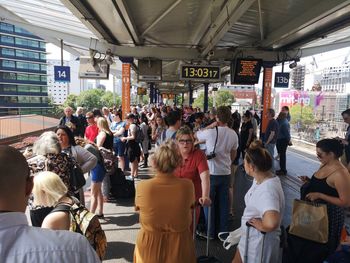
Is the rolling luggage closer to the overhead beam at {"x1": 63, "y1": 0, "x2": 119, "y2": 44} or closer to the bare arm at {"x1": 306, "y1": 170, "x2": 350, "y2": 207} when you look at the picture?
the overhead beam at {"x1": 63, "y1": 0, "x2": 119, "y2": 44}

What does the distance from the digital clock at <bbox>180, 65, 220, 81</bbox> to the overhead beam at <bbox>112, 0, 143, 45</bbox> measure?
1803 mm

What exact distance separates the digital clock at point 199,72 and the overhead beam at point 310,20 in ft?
6.11

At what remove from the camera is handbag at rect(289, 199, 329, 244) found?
287 centimetres

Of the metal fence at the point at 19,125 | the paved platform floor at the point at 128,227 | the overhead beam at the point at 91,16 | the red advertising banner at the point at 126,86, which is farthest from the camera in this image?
the metal fence at the point at 19,125

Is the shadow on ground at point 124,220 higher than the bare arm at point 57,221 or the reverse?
the reverse

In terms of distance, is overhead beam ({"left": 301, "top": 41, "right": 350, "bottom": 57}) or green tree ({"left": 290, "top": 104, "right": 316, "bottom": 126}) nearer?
overhead beam ({"left": 301, "top": 41, "right": 350, "bottom": 57})

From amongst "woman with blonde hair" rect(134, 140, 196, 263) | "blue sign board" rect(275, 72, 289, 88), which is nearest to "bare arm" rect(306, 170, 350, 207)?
"woman with blonde hair" rect(134, 140, 196, 263)

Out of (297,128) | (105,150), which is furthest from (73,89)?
(105,150)

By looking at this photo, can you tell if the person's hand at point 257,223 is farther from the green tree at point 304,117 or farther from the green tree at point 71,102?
the green tree at point 71,102

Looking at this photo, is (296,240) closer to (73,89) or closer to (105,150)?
(105,150)

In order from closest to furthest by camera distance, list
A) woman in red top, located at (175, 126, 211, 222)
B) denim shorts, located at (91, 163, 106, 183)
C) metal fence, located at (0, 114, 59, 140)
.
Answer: woman in red top, located at (175, 126, 211, 222), denim shorts, located at (91, 163, 106, 183), metal fence, located at (0, 114, 59, 140)

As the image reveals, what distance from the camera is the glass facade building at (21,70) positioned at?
9712cm

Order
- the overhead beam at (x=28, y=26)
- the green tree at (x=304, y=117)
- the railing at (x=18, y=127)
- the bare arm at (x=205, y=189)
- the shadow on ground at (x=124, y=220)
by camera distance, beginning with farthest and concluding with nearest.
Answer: the green tree at (x=304, y=117)
the railing at (x=18, y=127)
the overhead beam at (x=28, y=26)
the shadow on ground at (x=124, y=220)
the bare arm at (x=205, y=189)

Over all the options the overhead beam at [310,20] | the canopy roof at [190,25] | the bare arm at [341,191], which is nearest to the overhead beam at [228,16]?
the canopy roof at [190,25]
